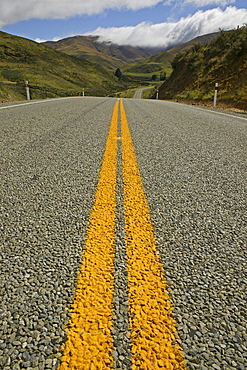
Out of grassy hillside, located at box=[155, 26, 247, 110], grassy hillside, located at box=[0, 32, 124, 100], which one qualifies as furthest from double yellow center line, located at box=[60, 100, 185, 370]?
grassy hillside, located at box=[0, 32, 124, 100]

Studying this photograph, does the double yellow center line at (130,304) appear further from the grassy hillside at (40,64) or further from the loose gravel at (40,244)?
the grassy hillside at (40,64)

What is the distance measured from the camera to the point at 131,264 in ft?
4.10

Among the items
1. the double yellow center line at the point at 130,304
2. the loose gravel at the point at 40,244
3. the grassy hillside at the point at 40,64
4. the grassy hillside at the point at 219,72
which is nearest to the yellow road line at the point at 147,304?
the double yellow center line at the point at 130,304

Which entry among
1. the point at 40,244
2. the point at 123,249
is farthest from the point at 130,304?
the point at 40,244

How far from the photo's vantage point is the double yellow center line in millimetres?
848

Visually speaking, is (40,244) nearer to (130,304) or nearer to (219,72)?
(130,304)

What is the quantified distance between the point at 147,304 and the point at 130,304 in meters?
0.07

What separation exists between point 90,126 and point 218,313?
452 centimetres

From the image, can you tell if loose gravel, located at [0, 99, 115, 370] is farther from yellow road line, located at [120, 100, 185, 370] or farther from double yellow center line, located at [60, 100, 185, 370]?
yellow road line, located at [120, 100, 185, 370]

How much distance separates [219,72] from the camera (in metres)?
19.4

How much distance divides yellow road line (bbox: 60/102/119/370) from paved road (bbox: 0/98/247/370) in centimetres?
3

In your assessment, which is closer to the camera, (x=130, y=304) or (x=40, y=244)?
(x=130, y=304)

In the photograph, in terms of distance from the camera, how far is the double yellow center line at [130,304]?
848 mm

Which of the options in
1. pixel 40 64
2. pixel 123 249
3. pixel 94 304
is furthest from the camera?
pixel 40 64
